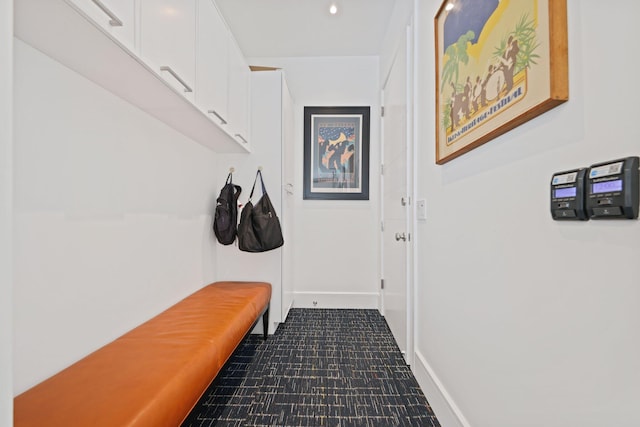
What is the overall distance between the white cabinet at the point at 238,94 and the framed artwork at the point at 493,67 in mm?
1305

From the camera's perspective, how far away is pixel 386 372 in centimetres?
181

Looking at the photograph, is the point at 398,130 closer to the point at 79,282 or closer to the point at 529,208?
the point at 529,208

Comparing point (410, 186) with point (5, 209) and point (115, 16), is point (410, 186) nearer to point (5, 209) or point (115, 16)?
point (115, 16)

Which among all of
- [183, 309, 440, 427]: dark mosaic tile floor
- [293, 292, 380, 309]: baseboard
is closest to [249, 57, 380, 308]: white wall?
[293, 292, 380, 309]: baseboard

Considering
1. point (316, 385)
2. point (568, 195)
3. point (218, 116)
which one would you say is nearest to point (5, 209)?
point (568, 195)

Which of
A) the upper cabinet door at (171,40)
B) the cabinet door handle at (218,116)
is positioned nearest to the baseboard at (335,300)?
the cabinet door handle at (218,116)

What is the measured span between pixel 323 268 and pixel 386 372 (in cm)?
133

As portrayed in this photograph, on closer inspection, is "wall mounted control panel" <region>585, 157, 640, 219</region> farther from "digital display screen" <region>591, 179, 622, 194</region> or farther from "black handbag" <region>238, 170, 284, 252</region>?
"black handbag" <region>238, 170, 284, 252</region>

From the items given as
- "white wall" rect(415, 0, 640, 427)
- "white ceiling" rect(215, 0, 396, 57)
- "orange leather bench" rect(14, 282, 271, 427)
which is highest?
"white ceiling" rect(215, 0, 396, 57)

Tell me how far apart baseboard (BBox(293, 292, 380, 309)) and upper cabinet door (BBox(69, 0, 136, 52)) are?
251 centimetres

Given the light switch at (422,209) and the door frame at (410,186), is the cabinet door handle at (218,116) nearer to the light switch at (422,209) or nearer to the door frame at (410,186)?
the door frame at (410,186)

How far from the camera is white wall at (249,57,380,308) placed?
9.82 feet

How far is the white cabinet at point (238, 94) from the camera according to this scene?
1.99m

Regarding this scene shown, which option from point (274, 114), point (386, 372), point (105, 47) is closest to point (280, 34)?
point (274, 114)
